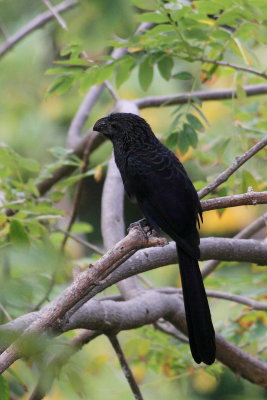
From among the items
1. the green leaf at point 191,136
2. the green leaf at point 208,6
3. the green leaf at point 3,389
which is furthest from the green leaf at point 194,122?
the green leaf at point 3,389

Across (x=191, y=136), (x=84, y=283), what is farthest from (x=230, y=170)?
(x=84, y=283)

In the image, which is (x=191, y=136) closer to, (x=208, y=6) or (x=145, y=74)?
(x=145, y=74)

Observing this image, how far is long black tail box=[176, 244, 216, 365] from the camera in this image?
83.0 inches

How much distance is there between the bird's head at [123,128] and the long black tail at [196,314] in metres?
0.63

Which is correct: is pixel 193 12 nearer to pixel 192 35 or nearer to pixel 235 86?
pixel 192 35

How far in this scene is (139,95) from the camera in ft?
17.5

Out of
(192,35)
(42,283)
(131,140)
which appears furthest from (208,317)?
(42,283)

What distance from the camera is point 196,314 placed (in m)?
2.15

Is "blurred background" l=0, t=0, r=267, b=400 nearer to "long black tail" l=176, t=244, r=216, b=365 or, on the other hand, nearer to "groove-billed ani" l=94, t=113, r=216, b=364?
"groove-billed ani" l=94, t=113, r=216, b=364

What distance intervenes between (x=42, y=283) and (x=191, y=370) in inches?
88.7

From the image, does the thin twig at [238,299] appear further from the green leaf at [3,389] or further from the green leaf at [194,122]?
the green leaf at [3,389]

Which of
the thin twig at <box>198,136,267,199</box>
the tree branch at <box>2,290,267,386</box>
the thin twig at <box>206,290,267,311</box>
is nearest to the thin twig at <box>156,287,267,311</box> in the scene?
the thin twig at <box>206,290,267,311</box>

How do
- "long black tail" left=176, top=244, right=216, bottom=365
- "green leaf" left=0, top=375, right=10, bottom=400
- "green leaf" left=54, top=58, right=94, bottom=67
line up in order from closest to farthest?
"green leaf" left=0, top=375, right=10, bottom=400, "long black tail" left=176, top=244, right=216, bottom=365, "green leaf" left=54, top=58, right=94, bottom=67

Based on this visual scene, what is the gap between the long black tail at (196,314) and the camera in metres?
2.11
